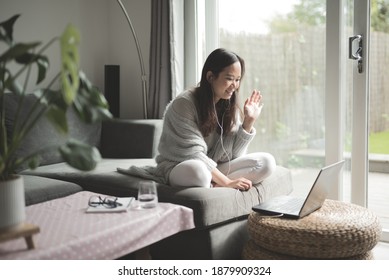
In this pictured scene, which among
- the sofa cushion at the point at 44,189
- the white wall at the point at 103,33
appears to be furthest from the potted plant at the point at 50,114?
the white wall at the point at 103,33

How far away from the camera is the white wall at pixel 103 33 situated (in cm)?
332

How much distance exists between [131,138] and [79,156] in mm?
1862

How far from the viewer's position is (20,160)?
134 centimetres

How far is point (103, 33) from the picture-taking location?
3727 mm

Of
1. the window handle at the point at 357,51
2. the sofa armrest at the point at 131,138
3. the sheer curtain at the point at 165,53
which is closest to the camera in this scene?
the window handle at the point at 357,51

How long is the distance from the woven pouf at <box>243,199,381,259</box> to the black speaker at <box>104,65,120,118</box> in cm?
179

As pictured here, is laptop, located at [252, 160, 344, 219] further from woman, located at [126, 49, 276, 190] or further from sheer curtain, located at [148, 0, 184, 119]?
sheer curtain, located at [148, 0, 184, 119]

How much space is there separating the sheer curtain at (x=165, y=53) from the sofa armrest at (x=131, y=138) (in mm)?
255

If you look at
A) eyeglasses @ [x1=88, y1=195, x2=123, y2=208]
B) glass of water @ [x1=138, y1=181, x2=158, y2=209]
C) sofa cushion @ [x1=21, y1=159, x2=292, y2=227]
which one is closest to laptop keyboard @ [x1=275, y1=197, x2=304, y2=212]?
sofa cushion @ [x1=21, y1=159, x2=292, y2=227]

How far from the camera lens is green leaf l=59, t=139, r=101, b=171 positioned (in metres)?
1.23

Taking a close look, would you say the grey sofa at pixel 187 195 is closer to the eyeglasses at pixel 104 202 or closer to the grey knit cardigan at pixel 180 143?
the grey knit cardigan at pixel 180 143

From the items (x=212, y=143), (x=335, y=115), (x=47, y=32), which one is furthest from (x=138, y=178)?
(x=47, y=32)

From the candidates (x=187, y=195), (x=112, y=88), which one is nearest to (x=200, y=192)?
(x=187, y=195)
